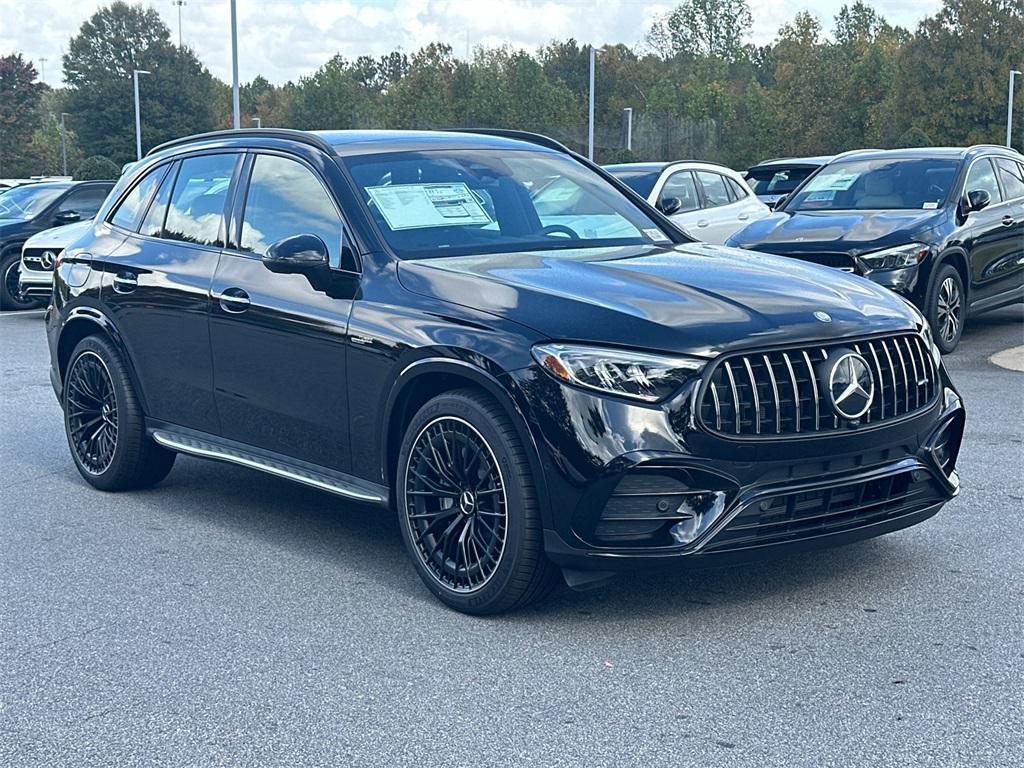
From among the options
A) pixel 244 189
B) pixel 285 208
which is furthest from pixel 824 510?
pixel 244 189

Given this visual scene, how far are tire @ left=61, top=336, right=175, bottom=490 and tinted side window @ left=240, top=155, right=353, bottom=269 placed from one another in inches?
48.2

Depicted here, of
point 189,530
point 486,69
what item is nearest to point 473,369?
point 189,530

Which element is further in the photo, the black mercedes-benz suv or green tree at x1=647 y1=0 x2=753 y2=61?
green tree at x1=647 y1=0 x2=753 y2=61

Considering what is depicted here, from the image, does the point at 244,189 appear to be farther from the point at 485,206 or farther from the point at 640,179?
the point at 640,179

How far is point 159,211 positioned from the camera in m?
6.91

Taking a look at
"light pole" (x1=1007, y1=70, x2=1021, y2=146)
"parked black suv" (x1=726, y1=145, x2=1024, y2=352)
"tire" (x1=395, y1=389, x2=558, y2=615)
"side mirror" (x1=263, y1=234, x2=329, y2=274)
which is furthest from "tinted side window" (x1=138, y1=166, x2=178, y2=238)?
"light pole" (x1=1007, y1=70, x2=1021, y2=146)

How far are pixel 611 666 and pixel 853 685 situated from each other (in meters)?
0.74

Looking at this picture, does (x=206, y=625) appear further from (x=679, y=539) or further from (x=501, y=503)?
(x=679, y=539)

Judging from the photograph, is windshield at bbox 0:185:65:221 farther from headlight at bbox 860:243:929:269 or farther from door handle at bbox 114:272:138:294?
door handle at bbox 114:272:138:294

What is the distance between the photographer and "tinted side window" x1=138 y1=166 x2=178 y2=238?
6.86m

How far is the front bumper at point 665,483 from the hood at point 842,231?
22.5 ft

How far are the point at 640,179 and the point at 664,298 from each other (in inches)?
420

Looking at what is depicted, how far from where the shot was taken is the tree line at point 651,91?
218 ft

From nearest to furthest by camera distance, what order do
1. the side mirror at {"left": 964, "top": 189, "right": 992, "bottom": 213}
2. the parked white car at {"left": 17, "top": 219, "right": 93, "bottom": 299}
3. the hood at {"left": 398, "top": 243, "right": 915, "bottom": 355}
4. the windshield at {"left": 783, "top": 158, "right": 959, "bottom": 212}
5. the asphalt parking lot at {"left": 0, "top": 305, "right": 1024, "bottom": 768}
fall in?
the asphalt parking lot at {"left": 0, "top": 305, "right": 1024, "bottom": 768}, the hood at {"left": 398, "top": 243, "right": 915, "bottom": 355}, the side mirror at {"left": 964, "top": 189, "right": 992, "bottom": 213}, the windshield at {"left": 783, "top": 158, "right": 959, "bottom": 212}, the parked white car at {"left": 17, "top": 219, "right": 93, "bottom": 299}
